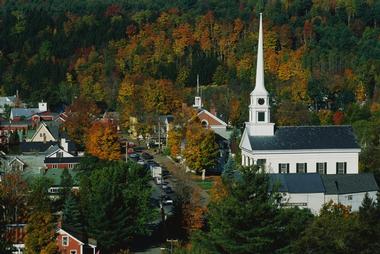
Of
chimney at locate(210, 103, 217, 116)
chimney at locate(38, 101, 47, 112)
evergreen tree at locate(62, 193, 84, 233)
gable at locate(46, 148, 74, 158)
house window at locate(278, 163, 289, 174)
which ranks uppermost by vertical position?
chimney at locate(38, 101, 47, 112)

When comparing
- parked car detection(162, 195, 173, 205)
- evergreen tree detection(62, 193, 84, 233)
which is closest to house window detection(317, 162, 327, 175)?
parked car detection(162, 195, 173, 205)

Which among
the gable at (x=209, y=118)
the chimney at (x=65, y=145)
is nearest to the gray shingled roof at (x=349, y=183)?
the chimney at (x=65, y=145)

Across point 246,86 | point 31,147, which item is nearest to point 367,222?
point 31,147

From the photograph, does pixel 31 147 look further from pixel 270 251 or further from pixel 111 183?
pixel 270 251

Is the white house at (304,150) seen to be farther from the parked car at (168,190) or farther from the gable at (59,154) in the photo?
the gable at (59,154)

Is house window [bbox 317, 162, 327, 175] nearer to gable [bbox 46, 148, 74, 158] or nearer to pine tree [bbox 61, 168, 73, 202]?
pine tree [bbox 61, 168, 73, 202]
